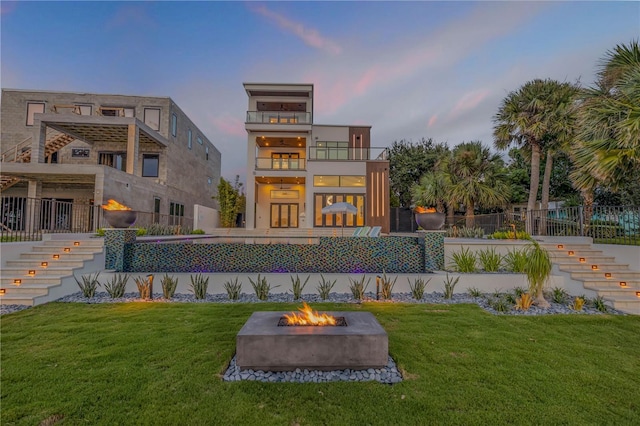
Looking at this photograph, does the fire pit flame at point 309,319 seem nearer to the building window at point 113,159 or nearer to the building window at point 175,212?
the building window at point 175,212

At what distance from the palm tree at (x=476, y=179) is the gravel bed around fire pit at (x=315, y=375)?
15.6 metres

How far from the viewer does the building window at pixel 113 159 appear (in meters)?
19.0

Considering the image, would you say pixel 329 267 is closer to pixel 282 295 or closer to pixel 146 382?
pixel 282 295

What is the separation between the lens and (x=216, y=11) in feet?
39.0

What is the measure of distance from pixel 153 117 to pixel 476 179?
850 inches

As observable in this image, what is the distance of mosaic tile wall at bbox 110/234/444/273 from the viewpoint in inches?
301

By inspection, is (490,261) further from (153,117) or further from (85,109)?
(85,109)

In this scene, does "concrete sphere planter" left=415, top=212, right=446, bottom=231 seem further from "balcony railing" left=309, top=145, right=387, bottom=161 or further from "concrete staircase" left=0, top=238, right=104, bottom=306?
"balcony railing" left=309, top=145, right=387, bottom=161

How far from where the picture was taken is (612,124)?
21.6 feet

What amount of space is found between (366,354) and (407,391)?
51 centimetres

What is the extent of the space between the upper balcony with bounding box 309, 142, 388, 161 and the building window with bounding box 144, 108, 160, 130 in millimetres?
10728

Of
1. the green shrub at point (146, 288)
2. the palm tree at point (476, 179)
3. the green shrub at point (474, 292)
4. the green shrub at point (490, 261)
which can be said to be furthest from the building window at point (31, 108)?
the palm tree at point (476, 179)

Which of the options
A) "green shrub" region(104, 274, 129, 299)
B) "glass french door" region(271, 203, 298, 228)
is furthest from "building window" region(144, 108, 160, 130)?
"green shrub" region(104, 274, 129, 299)

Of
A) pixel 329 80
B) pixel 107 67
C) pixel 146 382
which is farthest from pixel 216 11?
pixel 146 382
